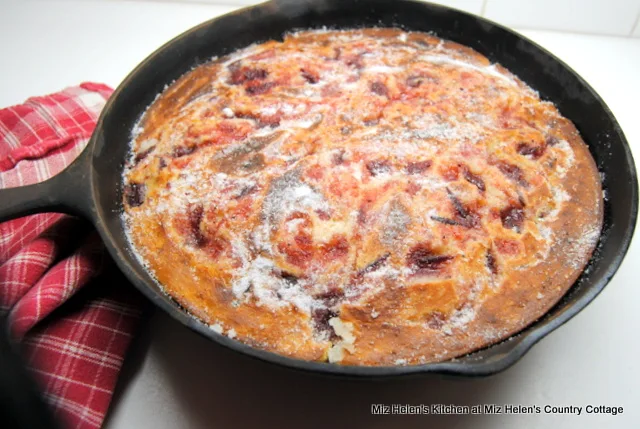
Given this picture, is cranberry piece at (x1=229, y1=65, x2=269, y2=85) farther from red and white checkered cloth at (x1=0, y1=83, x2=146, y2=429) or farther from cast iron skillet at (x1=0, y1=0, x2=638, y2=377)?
red and white checkered cloth at (x1=0, y1=83, x2=146, y2=429)

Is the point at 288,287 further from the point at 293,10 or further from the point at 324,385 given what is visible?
the point at 293,10

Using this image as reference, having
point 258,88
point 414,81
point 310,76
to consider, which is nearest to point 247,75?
point 258,88

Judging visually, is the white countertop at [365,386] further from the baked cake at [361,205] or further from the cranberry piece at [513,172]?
the cranberry piece at [513,172]

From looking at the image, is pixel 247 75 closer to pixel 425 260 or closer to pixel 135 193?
pixel 135 193

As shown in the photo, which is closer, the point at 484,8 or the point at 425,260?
the point at 425,260

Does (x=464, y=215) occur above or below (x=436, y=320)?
above

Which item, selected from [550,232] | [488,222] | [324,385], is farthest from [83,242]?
[550,232]

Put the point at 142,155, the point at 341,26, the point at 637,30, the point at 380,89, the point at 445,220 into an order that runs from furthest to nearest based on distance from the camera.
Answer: the point at 637,30, the point at 341,26, the point at 380,89, the point at 142,155, the point at 445,220
